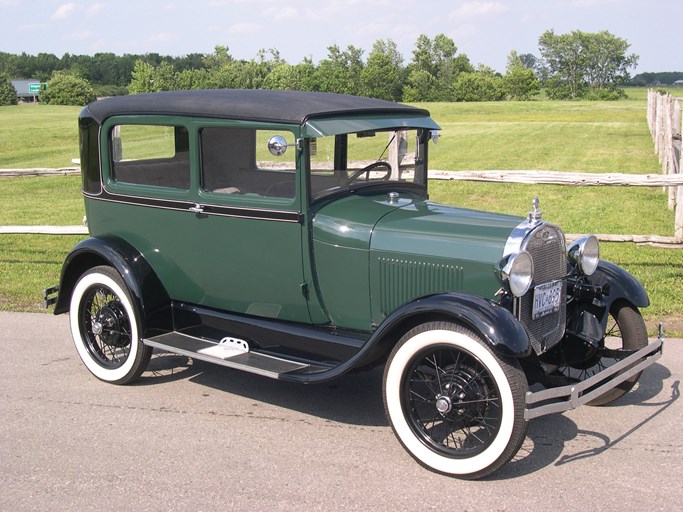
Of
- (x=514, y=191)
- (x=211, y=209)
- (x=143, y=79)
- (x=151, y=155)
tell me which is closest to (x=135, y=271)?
(x=211, y=209)

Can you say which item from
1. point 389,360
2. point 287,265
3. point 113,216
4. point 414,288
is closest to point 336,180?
point 287,265

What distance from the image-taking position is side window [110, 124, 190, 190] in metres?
4.92

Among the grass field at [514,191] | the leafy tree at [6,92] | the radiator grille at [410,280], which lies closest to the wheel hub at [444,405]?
the radiator grille at [410,280]

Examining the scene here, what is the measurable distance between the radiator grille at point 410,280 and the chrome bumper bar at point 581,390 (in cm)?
76

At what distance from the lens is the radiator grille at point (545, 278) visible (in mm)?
4086

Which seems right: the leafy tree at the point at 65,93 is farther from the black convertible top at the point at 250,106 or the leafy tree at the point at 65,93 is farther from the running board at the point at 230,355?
the running board at the point at 230,355

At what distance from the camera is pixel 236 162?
479cm

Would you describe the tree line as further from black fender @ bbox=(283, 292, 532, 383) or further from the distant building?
black fender @ bbox=(283, 292, 532, 383)

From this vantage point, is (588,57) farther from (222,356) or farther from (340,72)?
(222,356)

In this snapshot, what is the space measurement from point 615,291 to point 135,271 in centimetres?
313

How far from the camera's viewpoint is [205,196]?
4.77 m

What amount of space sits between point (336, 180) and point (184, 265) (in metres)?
1.19

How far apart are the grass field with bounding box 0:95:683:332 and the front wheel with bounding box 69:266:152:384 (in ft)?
6.96

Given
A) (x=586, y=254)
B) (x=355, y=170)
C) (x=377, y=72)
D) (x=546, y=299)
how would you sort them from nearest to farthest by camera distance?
1. (x=546, y=299)
2. (x=586, y=254)
3. (x=355, y=170)
4. (x=377, y=72)
